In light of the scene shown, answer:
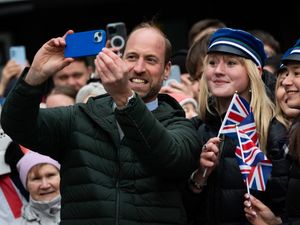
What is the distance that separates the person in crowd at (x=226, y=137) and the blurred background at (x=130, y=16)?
18.2ft

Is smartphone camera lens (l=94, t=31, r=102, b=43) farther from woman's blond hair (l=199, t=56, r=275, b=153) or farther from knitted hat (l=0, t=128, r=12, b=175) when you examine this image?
A: knitted hat (l=0, t=128, r=12, b=175)

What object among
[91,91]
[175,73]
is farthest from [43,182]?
[175,73]

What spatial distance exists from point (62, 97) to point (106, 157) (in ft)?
7.56

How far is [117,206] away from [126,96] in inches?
21.2

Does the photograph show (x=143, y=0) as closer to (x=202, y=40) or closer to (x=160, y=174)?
(x=202, y=40)

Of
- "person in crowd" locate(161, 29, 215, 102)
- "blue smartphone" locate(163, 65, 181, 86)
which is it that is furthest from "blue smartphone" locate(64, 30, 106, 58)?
"blue smartphone" locate(163, 65, 181, 86)

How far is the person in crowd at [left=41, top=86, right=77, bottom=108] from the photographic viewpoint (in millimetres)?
5867

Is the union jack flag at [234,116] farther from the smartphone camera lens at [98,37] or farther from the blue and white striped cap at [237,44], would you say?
the smartphone camera lens at [98,37]

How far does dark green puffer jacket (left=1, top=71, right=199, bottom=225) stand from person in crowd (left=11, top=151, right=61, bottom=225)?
1.25 meters

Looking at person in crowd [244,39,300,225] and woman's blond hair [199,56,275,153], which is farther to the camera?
woman's blond hair [199,56,275,153]

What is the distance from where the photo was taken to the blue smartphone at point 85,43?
359 cm

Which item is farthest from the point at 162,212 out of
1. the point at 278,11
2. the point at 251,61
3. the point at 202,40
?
the point at 278,11

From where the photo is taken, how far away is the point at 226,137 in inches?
164

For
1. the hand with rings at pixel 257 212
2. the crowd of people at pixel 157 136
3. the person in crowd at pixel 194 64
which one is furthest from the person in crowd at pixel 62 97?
the hand with rings at pixel 257 212
